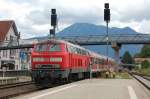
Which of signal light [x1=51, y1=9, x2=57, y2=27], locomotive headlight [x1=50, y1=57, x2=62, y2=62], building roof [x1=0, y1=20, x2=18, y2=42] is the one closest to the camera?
locomotive headlight [x1=50, y1=57, x2=62, y2=62]

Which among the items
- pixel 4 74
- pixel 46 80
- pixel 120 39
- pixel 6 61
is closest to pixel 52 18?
pixel 4 74

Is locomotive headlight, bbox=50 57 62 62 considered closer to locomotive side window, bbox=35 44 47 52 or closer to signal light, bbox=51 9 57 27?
locomotive side window, bbox=35 44 47 52

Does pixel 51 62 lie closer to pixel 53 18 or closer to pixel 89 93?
pixel 89 93

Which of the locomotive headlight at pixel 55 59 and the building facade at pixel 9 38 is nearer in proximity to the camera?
the locomotive headlight at pixel 55 59

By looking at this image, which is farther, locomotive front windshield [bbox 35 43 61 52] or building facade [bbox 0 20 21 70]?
building facade [bbox 0 20 21 70]

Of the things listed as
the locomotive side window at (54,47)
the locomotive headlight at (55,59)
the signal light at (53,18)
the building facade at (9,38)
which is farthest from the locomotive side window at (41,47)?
the building facade at (9,38)

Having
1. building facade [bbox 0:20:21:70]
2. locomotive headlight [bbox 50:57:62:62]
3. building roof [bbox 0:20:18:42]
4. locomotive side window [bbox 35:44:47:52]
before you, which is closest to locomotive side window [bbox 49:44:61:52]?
locomotive side window [bbox 35:44:47:52]

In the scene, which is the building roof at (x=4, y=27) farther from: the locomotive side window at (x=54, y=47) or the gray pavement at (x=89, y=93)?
the gray pavement at (x=89, y=93)

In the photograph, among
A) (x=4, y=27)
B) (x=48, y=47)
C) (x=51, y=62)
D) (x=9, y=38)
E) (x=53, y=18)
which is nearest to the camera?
(x=51, y=62)

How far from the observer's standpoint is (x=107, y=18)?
46.3 m

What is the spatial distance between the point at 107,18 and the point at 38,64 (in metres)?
15.0

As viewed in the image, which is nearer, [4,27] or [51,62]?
[51,62]

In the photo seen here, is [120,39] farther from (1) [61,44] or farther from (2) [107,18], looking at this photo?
(1) [61,44]

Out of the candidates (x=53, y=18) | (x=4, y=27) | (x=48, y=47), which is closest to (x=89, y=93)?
(x=48, y=47)
